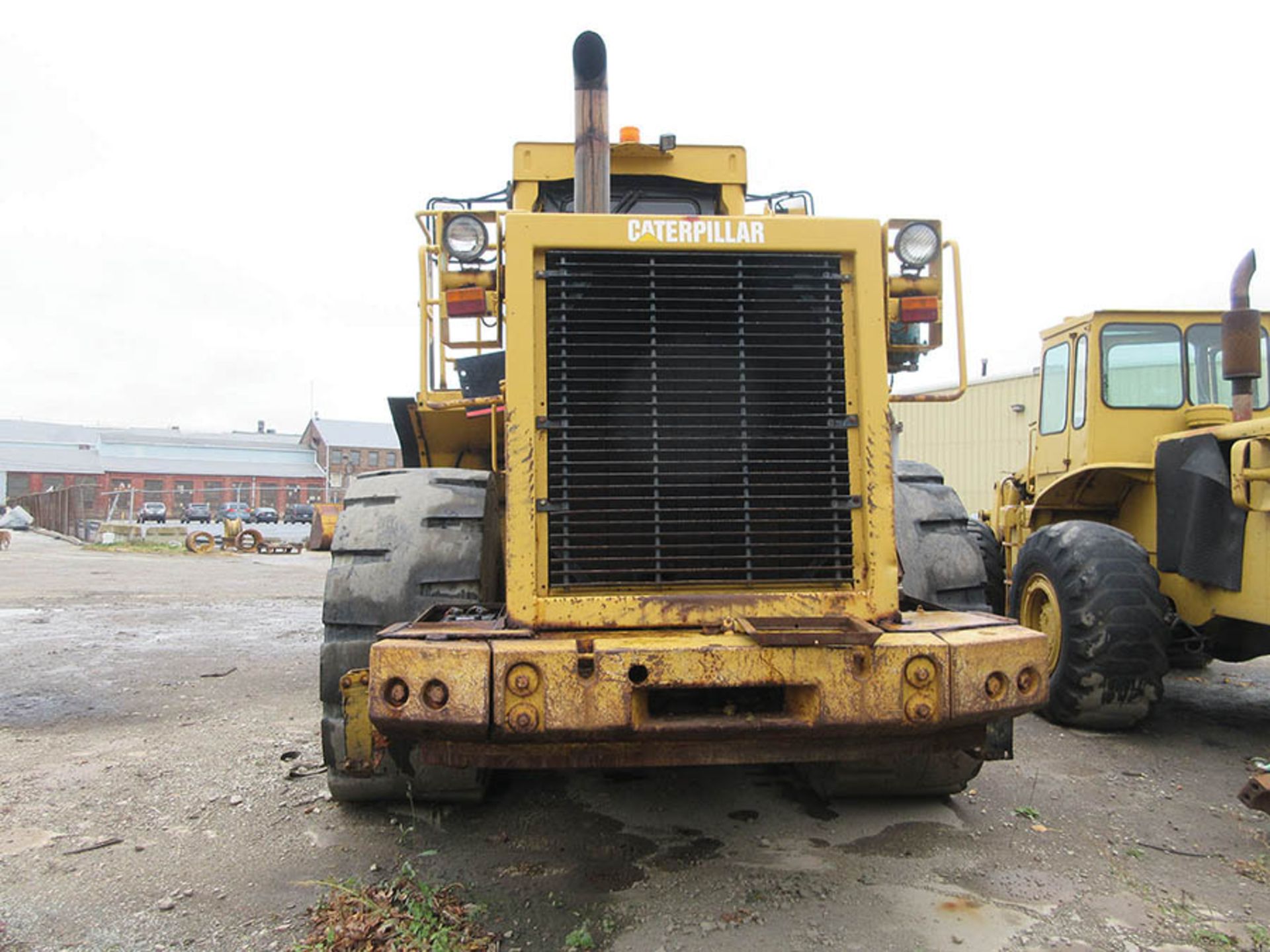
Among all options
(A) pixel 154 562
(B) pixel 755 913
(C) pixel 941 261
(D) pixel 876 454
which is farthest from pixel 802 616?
(A) pixel 154 562

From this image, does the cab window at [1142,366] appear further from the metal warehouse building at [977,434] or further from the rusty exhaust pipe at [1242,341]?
the metal warehouse building at [977,434]

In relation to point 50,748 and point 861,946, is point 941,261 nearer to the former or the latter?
point 861,946

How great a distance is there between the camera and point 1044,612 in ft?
19.2

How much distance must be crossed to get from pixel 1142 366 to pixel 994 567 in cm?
203

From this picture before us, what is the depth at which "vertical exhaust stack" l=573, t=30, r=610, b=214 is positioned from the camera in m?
3.77

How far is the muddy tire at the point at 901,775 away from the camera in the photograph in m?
3.68

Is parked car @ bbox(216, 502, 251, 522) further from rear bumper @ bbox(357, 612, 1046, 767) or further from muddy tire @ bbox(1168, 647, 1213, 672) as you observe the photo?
rear bumper @ bbox(357, 612, 1046, 767)

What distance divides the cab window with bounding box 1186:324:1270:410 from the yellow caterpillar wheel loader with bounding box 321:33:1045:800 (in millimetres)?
3435

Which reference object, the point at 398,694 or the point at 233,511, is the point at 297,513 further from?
the point at 398,694

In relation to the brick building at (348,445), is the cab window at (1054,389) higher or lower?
lower

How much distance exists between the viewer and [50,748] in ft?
15.9

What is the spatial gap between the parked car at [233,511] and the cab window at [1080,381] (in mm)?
42855

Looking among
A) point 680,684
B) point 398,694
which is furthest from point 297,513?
point 680,684

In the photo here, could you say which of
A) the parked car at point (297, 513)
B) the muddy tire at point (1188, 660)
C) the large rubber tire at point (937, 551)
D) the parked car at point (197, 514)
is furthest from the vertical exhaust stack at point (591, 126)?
the parked car at point (297, 513)
